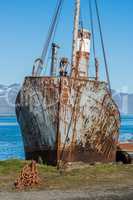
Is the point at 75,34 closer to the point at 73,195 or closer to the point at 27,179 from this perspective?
the point at 27,179

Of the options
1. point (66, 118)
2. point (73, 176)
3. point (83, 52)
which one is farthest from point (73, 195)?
point (83, 52)

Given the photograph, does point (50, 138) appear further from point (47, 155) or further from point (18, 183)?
point (18, 183)

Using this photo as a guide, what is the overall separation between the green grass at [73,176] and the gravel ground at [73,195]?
80 cm

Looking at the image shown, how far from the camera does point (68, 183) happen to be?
49.0 ft

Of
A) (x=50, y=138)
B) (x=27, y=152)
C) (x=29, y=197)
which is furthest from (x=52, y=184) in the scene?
(x=27, y=152)

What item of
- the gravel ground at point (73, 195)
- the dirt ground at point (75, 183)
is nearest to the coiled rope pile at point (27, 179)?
the dirt ground at point (75, 183)

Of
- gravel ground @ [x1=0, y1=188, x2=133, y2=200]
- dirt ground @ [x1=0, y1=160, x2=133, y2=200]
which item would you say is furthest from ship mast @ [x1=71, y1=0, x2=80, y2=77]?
gravel ground @ [x1=0, y1=188, x2=133, y2=200]

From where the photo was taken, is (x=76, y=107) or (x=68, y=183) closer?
(x=68, y=183)

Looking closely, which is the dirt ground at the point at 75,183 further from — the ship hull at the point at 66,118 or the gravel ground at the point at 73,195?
the ship hull at the point at 66,118

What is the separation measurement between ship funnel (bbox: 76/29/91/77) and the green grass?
431 cm

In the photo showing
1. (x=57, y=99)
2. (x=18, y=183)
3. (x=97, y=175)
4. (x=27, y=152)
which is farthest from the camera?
(x=27, y=152)

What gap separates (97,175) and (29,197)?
475 cm

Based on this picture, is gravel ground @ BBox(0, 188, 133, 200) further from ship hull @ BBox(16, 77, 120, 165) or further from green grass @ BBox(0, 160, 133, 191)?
ship hull @ BBox(16, 77, 120, 165)

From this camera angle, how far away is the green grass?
14719 mm
